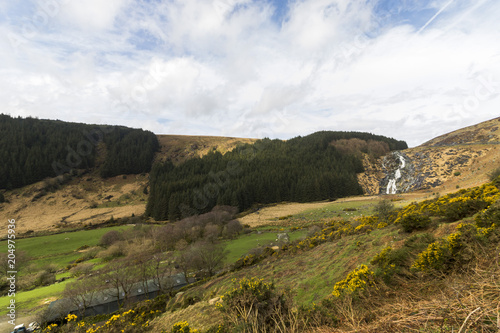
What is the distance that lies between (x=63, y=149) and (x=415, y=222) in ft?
535

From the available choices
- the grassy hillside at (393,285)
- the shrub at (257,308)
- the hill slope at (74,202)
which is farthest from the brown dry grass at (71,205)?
the shrub at (257,308)

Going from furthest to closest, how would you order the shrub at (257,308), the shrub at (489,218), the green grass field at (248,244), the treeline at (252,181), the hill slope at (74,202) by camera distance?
the hill slope at (74,202) → the treeline at (252,181) → the green grass field at (248,244) → the shrub at (489,218) → the shrub at (257,308)

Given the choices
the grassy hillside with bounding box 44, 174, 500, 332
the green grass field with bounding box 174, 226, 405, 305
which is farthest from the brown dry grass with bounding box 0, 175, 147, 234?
the grassy hillside with bounding box 44, 174, 500, 332

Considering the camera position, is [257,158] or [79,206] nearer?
[79,206]

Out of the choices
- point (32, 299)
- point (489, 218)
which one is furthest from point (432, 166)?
point (32, 299)

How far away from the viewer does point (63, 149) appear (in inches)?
4737

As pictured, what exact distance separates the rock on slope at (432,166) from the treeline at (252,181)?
941 centimetres

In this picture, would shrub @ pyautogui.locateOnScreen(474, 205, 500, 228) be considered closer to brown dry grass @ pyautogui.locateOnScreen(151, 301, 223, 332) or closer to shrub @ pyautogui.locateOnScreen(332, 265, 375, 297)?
shrub @ pyautogui.locateOnScreen(332, 265, 375, 297)

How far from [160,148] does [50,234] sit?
3819 inches

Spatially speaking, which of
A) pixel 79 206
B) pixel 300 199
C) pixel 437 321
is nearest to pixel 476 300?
pixel 437 321

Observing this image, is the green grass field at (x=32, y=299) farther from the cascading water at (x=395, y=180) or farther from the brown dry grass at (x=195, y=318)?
the cascading water at (x=395, y=180)

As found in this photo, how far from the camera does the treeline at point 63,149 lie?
10124 cm

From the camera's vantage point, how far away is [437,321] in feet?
8.57

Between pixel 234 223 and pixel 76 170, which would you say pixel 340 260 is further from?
pixel 76 170
